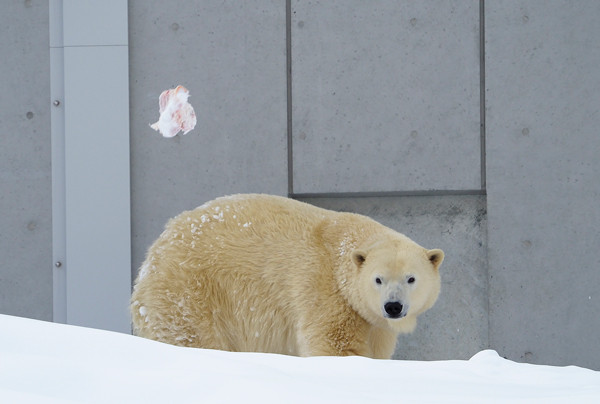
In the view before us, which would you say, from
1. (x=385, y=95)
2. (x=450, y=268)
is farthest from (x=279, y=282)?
(x=385, y=95)

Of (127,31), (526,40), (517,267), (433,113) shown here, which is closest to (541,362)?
(517,267)

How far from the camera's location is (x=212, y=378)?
1.38m

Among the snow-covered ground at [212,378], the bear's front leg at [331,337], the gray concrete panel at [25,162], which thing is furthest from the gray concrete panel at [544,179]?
the snow-covered ground at [212,378]

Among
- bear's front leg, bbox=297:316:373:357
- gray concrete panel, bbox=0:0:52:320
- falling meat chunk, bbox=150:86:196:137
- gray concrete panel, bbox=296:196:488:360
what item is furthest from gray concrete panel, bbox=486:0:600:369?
gray concrete panel, bbox=0:0:52:320

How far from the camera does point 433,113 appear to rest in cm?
526

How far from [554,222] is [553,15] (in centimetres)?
137

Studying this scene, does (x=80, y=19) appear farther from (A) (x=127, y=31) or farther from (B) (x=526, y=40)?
(B) (x=526, y=40)

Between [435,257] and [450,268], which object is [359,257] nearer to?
[435,257]

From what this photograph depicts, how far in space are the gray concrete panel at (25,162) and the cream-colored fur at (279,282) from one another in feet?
5.84

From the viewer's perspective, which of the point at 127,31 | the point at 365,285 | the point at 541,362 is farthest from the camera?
the point at 127,31

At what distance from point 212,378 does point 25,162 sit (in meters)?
4.52

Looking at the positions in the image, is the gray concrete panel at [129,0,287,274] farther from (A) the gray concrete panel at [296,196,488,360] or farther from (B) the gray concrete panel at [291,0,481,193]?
(A) the gray concrete panel at [296,196,488,360]

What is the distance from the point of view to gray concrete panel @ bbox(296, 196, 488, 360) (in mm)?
5207

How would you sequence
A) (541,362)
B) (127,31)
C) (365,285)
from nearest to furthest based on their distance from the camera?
(365,285) < (541,362) < (127,31)
